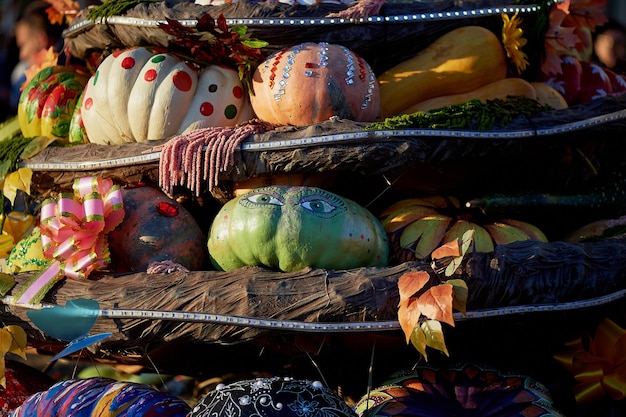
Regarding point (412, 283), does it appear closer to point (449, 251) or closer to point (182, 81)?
point (449, 251)

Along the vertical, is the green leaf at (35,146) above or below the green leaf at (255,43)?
below

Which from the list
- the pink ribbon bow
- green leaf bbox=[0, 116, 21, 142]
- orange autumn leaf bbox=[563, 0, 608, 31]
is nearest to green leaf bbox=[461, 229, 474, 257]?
the pink ribbon bow

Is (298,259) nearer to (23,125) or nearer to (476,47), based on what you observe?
(476,47)

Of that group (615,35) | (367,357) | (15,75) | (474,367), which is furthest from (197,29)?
(15,75)

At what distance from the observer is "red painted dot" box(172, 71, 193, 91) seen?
2326 millimetres

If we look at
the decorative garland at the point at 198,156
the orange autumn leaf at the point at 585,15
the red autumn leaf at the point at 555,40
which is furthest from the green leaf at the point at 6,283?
the orange autumn leaf at the point at 585,15

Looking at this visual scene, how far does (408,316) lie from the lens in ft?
6.10

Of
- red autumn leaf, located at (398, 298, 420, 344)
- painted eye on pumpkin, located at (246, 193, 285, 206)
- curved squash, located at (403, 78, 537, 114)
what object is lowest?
red autumn leaf, located at (398, 298, 420, 344)

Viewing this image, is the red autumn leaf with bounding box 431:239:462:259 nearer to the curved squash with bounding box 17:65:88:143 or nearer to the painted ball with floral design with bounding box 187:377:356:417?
the painted ball with floral design with bounding box 187:377:356:417

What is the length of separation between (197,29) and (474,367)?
112 cm

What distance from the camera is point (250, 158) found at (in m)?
2.16

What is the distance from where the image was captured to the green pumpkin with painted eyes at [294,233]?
2023 millimetres

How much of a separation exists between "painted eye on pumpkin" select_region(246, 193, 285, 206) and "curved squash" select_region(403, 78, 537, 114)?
0.60m

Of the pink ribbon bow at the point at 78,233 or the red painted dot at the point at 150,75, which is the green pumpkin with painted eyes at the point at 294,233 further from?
the red painted dot at the point at 150,75
